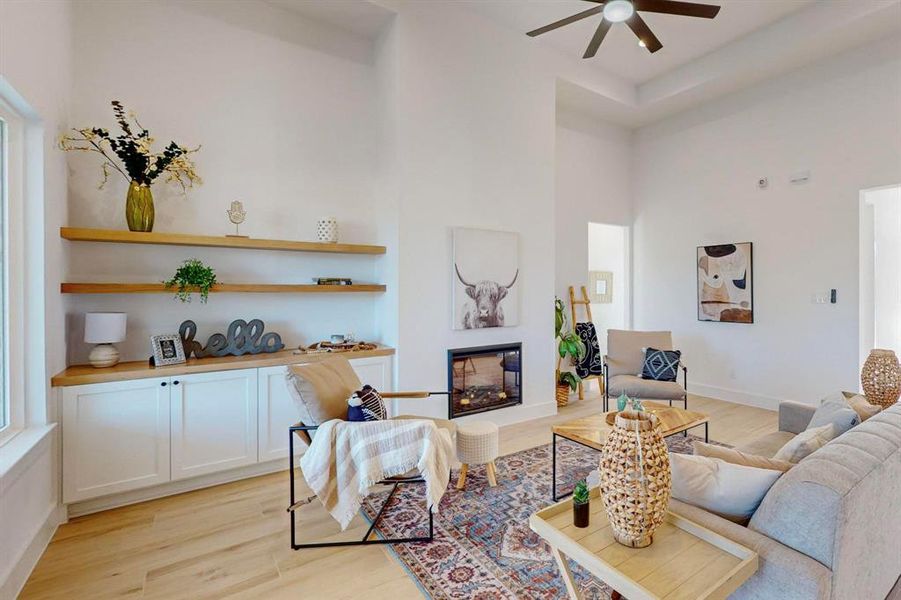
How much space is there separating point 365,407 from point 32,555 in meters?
1.80

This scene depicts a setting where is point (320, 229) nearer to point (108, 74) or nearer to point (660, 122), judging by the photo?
point (108, 74)

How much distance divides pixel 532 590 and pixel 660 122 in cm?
625

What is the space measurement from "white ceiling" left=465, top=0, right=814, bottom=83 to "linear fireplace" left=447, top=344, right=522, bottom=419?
3.37m

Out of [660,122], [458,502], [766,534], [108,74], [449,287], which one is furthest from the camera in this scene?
[660,122]

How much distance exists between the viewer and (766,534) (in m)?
1.31

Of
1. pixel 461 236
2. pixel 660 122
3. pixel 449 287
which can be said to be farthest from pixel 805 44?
pixel 449 287

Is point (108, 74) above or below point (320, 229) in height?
above

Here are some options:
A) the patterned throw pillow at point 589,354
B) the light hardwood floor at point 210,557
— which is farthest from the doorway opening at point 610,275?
the light hardwood floor at point 210,557

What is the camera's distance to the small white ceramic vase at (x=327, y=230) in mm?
3727

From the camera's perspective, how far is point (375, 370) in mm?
3684

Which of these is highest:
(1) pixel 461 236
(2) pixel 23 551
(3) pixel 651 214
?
(3) pixel 651 214

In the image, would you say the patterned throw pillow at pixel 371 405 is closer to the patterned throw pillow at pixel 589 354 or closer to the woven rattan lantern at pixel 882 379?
the woven rattan lantern at pixel 882 379

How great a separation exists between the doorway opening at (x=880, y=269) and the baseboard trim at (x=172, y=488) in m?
5.73

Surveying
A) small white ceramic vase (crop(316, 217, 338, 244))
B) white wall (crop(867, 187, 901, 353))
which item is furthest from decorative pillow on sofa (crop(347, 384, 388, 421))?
white wall (crop(867, 187, 901, 353))
